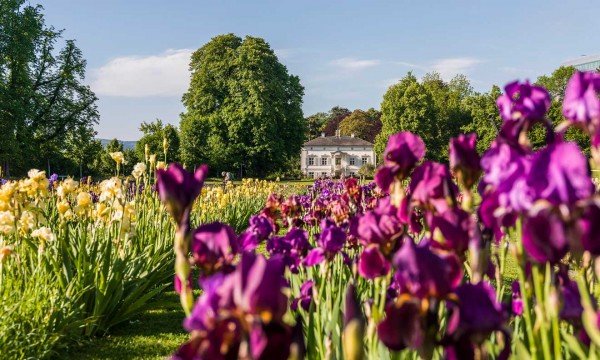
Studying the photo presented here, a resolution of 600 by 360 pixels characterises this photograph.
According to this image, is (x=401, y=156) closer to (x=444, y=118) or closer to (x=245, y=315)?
(x=245, y=315)

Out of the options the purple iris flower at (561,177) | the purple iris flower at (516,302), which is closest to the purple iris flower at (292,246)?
the purple iris flower at (516,302)

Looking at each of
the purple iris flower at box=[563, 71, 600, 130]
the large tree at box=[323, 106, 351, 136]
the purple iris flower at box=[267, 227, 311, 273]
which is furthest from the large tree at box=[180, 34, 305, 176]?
the large tree at box=[323, 106, 351, 136]

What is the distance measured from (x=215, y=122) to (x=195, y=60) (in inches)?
255

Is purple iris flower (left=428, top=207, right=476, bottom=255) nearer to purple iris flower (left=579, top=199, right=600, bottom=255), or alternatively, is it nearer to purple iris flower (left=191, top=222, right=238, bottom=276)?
purple iris flower (left=579, top=199, right=600, bottom=255)

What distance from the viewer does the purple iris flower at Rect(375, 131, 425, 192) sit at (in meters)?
1.59

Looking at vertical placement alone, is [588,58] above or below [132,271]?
above

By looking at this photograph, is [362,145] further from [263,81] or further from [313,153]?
[263,81]

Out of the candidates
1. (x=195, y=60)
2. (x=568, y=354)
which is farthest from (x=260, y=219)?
(x=195, y=60)

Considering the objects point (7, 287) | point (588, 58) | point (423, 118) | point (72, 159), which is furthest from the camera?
point (588, 58)

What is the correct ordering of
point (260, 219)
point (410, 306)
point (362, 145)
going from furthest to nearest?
point (362, 145)
point (260, 219)
point (410, 306)

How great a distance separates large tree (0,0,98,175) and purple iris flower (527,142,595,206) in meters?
24.4

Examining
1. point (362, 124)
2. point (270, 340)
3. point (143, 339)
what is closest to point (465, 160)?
point (270, 340)

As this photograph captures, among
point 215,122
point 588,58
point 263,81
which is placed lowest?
point 215,122

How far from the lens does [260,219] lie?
107 inches
